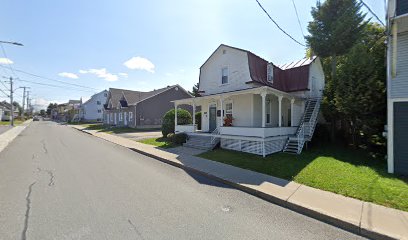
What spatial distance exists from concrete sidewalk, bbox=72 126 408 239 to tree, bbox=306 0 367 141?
12.8 metres

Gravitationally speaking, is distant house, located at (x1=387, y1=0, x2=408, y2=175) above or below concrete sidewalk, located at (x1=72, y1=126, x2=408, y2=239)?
above

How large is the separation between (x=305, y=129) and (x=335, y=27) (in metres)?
A: 8.95

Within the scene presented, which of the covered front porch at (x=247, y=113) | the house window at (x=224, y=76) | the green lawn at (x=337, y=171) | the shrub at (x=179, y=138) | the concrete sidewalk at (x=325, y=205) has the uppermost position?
the house window at (x=224, y=76)

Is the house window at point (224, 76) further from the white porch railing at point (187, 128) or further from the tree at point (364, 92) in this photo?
the tree at point (364, 92)

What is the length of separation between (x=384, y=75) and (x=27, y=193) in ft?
50.1

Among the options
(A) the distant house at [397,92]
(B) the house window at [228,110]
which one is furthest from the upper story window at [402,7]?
(B) the house window at [228,110]

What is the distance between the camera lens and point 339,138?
15766 mm

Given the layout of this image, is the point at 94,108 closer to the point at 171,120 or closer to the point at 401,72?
the point at 171,120

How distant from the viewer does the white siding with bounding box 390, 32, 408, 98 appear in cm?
884

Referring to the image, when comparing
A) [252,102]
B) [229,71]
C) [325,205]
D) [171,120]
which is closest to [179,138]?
[171,120]

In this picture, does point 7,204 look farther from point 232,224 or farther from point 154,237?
point 232,224

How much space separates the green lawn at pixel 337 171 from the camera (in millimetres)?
6387

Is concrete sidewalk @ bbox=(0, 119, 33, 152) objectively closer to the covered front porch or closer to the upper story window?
the covered front porch

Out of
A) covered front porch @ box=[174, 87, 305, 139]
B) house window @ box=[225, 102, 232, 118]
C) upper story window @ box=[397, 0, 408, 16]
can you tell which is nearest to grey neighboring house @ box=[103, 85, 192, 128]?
covered front porch @ box=[174, 87, 305, 139]
